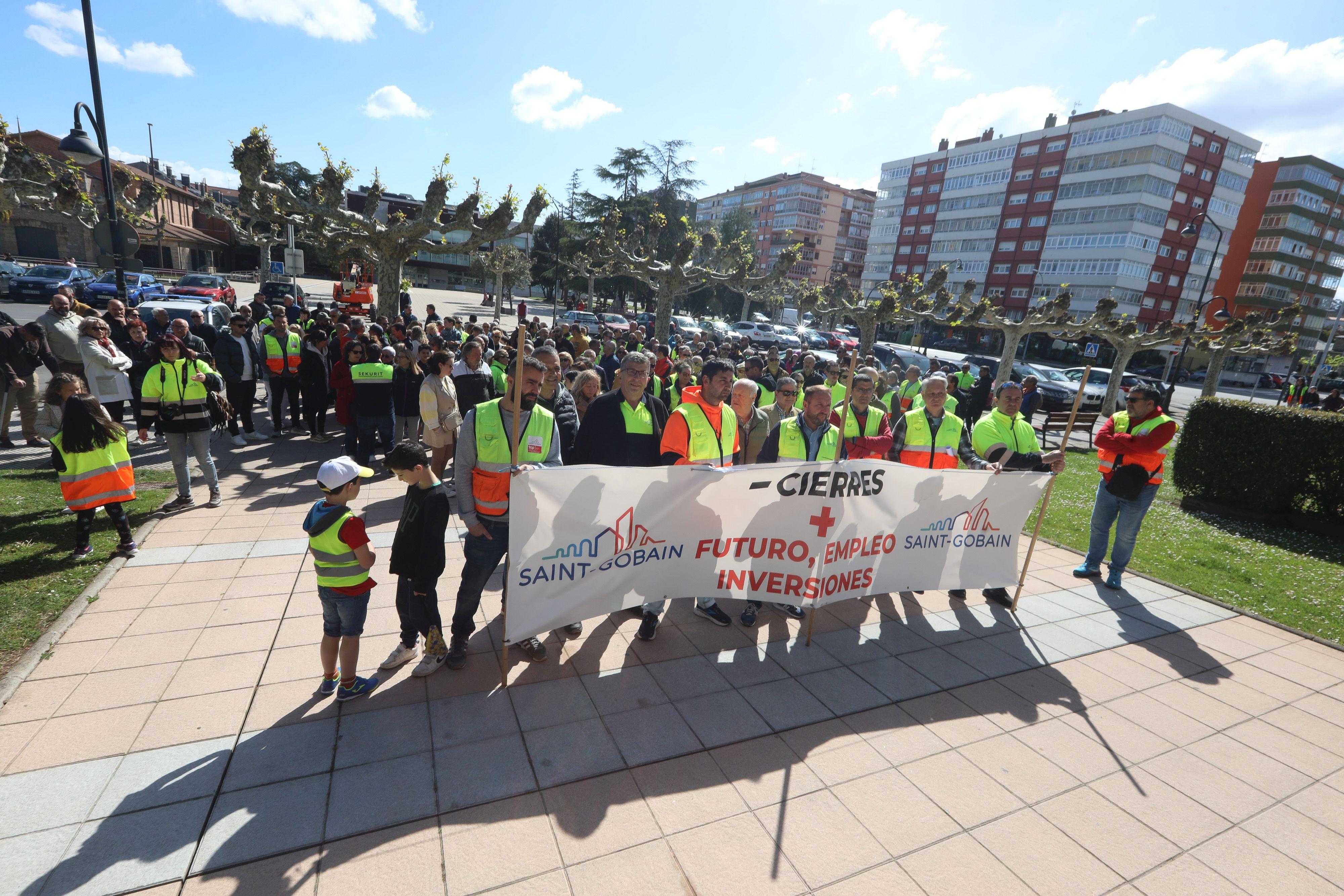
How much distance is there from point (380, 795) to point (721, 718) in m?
1.98

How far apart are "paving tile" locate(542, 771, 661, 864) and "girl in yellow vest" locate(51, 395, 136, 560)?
15.9 feet

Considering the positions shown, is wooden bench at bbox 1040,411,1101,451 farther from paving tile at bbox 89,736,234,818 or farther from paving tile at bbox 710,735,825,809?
paving tile at bbox 89,736,234,818

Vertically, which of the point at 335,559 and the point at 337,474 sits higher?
the point at 337,474

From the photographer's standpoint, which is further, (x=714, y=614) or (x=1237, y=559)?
(x=1237, y=559)

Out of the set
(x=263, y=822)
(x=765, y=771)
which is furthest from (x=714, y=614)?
(x=263, y=822)

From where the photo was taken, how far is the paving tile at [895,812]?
309 cm

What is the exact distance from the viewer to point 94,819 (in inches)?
110

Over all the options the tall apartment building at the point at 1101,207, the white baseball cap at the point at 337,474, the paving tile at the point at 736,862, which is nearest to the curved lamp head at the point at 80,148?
the white baseball cap at the point at 337,474

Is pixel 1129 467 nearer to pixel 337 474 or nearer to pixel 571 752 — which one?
pixel 571 752

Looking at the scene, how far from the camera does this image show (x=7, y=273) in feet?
84.2

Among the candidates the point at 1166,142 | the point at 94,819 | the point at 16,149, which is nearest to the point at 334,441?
the point at 94,819

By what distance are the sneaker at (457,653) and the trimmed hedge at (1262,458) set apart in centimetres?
1132

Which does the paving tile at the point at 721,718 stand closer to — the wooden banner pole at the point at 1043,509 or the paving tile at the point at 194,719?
the paving tile at the point at 194,719

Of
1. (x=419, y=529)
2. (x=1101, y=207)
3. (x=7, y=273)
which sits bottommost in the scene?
(x=7, y=273)
